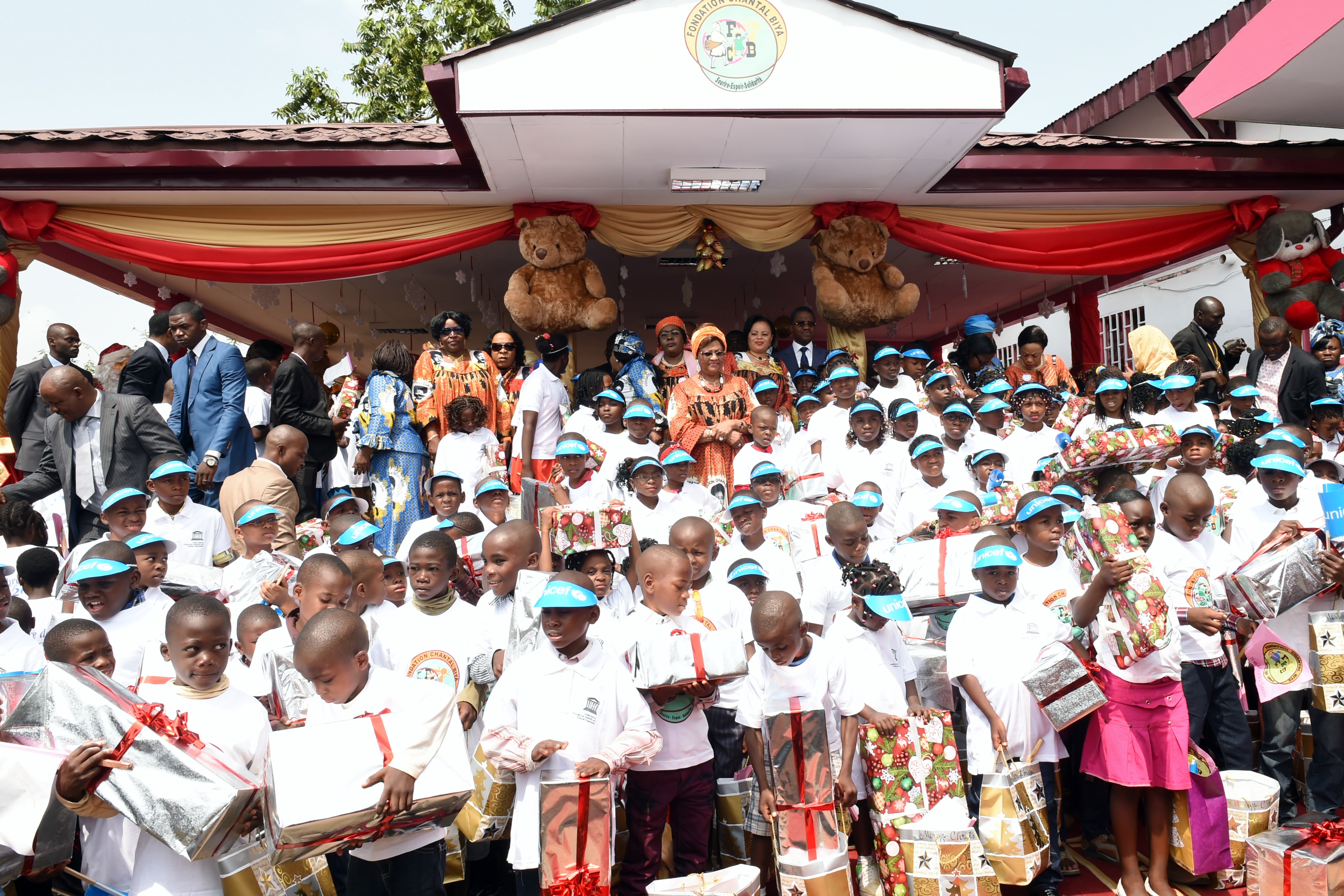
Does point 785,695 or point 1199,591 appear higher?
point 1199,591


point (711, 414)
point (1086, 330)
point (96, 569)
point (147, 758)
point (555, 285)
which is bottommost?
point (147, 758)

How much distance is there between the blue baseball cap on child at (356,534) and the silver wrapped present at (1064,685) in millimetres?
3278

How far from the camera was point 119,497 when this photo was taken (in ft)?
16.3

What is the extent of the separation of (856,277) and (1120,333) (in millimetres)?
9246

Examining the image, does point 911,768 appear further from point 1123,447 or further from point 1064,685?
point 1123,447

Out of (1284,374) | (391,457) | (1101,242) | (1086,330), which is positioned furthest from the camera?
(1086,330)

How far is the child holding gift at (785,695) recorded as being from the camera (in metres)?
3.94

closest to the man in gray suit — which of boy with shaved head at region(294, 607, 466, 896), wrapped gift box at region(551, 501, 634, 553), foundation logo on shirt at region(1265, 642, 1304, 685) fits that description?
wrapped gift box at region(551, 501, 634, 553)

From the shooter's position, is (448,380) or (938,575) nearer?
(938,575)

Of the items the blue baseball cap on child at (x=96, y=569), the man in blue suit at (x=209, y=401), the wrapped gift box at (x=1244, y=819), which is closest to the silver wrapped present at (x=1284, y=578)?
the wrapped gift box at (x=1244, y=819)

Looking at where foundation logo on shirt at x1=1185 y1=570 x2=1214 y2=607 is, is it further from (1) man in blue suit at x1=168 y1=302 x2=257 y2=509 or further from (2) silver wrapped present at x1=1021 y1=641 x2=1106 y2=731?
(1) man in blue suit at x1=168 y1=302 x2=257 y2=509

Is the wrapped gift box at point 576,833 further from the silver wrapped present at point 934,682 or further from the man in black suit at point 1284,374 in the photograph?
the man in black suit at point 1284,374

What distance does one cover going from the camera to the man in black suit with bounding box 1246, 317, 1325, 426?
316 inches

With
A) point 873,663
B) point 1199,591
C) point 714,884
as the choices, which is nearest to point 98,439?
point 714,884
